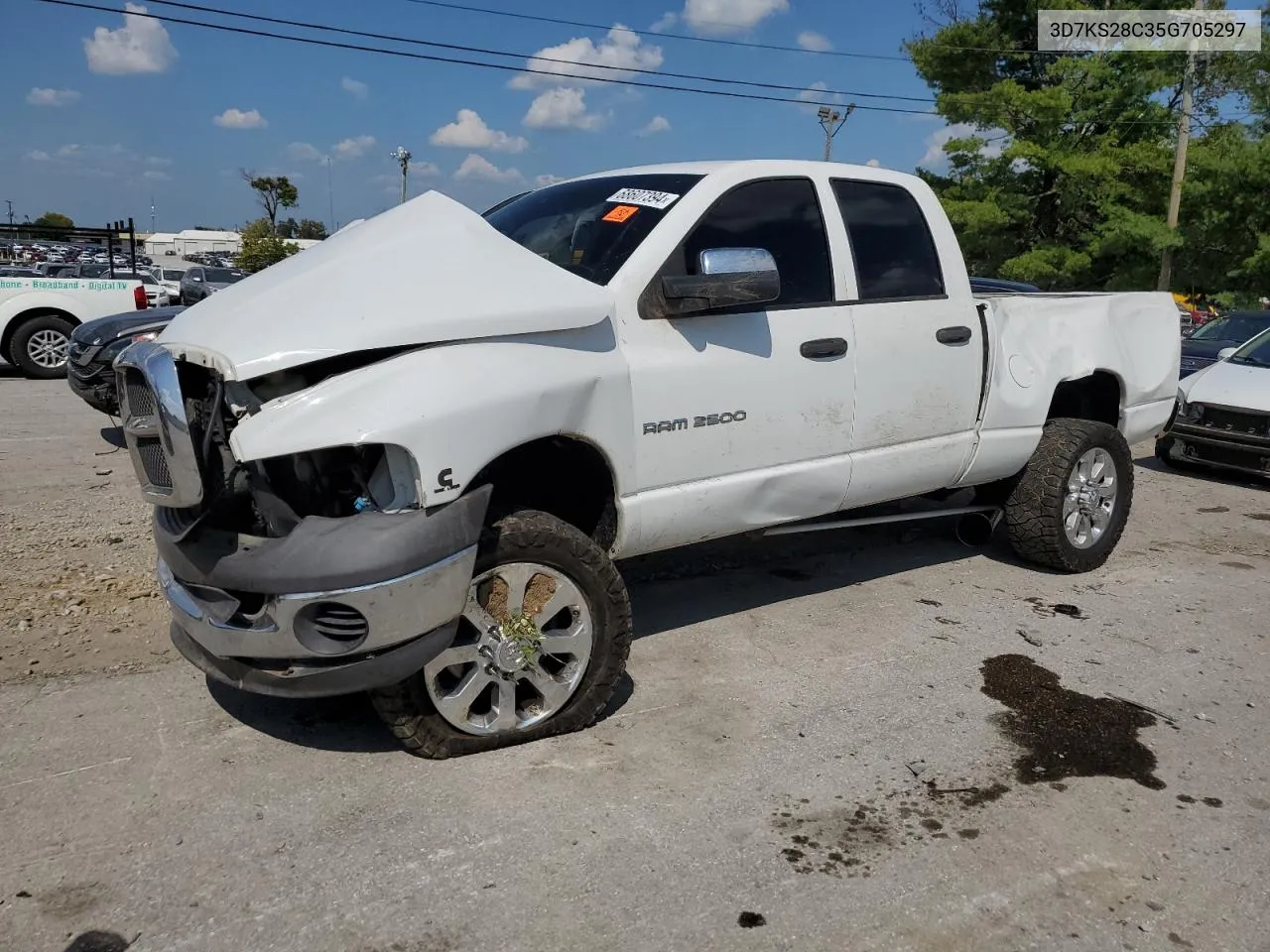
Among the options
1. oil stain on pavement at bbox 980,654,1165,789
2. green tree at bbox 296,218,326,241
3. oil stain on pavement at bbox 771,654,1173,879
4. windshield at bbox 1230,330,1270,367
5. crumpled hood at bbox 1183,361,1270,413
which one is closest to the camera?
oil stain on pavement at bbox 771,654,1173,879

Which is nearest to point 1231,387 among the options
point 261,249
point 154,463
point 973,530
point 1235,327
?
point 973,530

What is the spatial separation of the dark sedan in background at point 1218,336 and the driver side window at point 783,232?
854 centimetres

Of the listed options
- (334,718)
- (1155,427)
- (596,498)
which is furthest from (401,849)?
(1155,427)

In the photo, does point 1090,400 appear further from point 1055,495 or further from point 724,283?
point 724,283

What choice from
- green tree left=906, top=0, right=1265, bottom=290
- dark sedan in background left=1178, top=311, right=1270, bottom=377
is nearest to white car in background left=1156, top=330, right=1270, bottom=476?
dark sedan in background left=1178, top=311, right=1270, bottom=377

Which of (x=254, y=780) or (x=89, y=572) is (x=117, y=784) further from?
(x=89, y=572)

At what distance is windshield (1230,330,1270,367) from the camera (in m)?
8.93

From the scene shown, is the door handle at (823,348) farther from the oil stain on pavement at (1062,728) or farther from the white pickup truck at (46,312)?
the white pickup truck at (46,312)

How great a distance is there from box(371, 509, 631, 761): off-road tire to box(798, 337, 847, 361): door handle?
130 centimetres

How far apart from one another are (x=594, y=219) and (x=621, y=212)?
0.12m

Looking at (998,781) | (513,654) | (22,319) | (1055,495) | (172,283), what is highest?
(172,283)

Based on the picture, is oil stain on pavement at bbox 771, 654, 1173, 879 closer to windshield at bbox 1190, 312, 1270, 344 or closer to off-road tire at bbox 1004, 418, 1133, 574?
off-road tire at bbox 1004, 418, 1133, 574

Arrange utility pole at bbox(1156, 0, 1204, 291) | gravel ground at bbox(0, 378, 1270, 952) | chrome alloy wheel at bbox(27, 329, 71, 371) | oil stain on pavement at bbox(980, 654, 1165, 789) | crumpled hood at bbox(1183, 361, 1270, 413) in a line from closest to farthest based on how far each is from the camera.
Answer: gravel ground at bbox(0, 378, 1270, 952), oil stain on pavement at bbox(980, 654, 1165, 789), crumpled hood at bbox(1183, 361, 1270, 413), chrome alloy wheel at bbox(27, 329, 71, 371), utility pole at bbox(1156, 0, 1204, 291)

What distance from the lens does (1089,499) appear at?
558 centimetres
